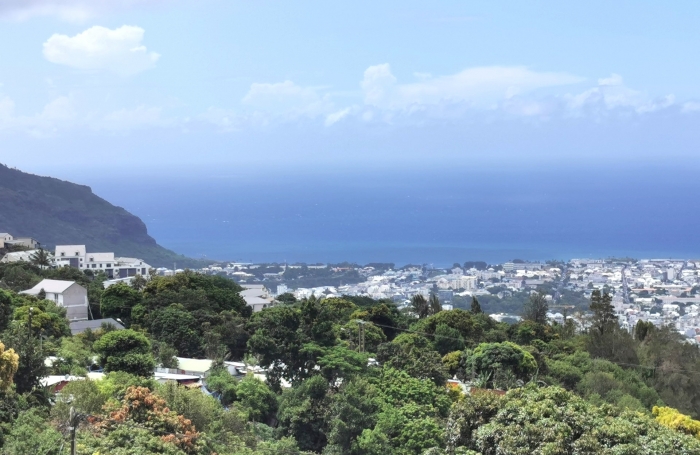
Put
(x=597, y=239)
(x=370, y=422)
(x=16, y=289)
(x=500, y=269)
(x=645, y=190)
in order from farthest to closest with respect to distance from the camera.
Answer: (x=645, y=190), (x=597, y=239), (x=500, y=269), (x=16, y=289), (x=370, y=422)

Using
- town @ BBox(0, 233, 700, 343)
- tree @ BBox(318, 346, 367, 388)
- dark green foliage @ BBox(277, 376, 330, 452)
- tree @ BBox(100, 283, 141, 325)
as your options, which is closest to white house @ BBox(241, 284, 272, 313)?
Result: town @ BBox(0, 233, 700, 343)

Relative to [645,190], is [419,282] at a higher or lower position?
lower

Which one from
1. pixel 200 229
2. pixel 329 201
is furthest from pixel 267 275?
pixel 329 201

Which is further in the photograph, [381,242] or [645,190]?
[645,190]

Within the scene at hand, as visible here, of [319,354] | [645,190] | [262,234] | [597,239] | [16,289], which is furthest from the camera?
[645,190]

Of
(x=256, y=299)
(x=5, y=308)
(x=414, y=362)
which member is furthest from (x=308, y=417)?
(x=256, y=299)

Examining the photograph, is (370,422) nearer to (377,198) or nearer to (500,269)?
(500,269)

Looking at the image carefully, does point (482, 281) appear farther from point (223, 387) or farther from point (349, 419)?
point (349, 419)
